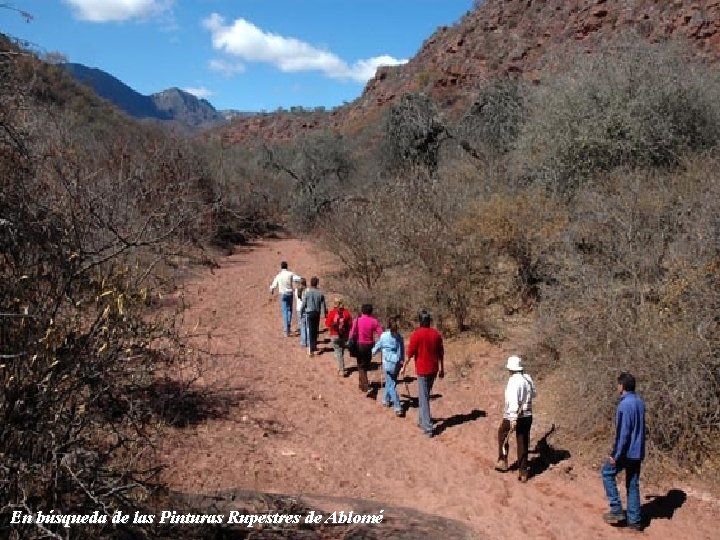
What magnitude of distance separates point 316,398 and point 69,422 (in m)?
6.09

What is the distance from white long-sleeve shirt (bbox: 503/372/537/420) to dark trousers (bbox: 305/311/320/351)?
4.85 meters

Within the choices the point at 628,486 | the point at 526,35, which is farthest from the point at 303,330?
the point at 526,35

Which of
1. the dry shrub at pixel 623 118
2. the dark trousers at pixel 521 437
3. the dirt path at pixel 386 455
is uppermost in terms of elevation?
the dry shrub at pixel 623 118

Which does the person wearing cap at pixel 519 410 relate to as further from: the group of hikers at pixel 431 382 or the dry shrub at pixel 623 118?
the dry shrub at pixel 623 118

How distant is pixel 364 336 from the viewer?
988cm

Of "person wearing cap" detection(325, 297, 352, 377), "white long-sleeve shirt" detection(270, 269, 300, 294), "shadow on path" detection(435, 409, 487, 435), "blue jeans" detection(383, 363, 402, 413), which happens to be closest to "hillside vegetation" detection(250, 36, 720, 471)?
"shadow on path" detection(435, 409, 487, 435)

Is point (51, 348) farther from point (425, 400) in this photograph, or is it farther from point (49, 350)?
point (425, 400)

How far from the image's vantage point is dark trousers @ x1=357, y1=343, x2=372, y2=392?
990 cm

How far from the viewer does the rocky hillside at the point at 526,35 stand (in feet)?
98.5

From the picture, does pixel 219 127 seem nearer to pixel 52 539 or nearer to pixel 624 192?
pixel 624 192

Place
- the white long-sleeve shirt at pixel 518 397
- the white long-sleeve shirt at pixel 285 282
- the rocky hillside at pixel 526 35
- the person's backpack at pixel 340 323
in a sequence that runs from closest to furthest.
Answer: the white long-sleeve shirt at pixel 518 397
the person's backpack at pixel 340 323
the white long-sleeve shirt at pixel 285 282
the rocky hillside at pixel 526 35

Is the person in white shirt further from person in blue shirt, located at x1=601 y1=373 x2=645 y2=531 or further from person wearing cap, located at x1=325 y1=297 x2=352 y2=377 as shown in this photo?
person in blue shirt, located at x1=601 y1=373 x2=645 y2=531

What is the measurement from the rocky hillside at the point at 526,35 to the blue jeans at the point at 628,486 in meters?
22.6

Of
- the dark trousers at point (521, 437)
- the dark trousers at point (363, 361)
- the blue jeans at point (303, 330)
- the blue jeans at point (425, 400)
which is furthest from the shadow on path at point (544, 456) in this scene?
the blue jeans at point (303, 330)
